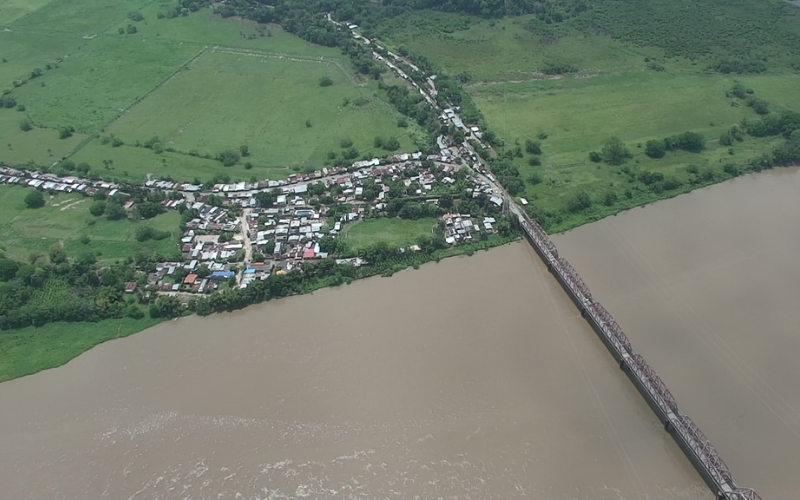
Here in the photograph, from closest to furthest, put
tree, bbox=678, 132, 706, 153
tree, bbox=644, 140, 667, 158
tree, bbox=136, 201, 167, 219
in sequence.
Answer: tree, bbox=136, 201, 167, 219 < tree, bbox=644, 140, 667, 158 < tree, bbox=678, 132, 706, 153

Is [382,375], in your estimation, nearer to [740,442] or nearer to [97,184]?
[740,442]

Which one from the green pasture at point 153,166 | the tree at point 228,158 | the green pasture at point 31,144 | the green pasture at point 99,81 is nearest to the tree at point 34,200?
the green pasture at point 153,166

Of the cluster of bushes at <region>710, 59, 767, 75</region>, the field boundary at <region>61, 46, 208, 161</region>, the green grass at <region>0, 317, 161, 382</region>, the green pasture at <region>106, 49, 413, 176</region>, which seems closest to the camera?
the green grass at <region>0, 317, 161, 382</region>

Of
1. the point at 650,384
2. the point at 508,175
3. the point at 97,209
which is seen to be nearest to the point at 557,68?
the point at 508,175

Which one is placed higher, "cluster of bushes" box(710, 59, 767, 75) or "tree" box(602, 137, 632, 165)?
"cluster of bushes" box(710, 59, 767, 75)

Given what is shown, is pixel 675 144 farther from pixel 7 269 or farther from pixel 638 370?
pixel 7 269

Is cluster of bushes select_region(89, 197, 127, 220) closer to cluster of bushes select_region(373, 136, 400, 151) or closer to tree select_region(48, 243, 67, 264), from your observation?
tree select_region(48, 243, 67, 264)

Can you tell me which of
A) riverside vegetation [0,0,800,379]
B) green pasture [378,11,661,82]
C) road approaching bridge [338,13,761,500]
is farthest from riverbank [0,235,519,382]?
green pasture [378,11,661,82]

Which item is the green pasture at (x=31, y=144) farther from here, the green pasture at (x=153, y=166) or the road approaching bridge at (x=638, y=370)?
the road approaching bridge at (x=638, y=370)
